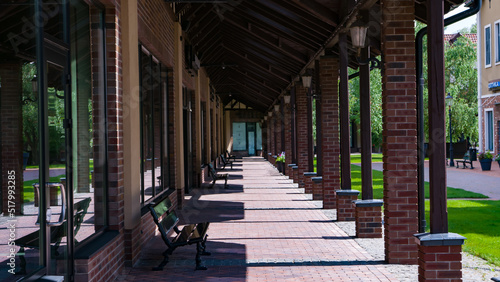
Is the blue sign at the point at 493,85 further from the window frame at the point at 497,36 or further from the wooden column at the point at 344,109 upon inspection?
the wooden column at the point at 344,109

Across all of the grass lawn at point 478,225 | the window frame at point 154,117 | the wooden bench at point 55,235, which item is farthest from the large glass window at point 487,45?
the wooden bench at point 55,235

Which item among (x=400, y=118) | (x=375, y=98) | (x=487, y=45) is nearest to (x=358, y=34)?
(x=400, y=118)

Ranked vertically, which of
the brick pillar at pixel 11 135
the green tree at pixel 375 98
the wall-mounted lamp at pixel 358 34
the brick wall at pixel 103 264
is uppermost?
the green tree at pixel 375 98

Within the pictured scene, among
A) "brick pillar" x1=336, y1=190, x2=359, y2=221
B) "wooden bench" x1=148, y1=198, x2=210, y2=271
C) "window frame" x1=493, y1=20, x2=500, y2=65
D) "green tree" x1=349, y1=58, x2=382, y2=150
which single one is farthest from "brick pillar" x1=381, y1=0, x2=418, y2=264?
"green tree" x1=349, y1=58, x2=382, y2=150

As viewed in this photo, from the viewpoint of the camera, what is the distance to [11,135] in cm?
377

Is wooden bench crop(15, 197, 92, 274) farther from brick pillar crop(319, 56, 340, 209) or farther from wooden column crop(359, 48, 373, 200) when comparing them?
brick pillar crop(319, 56, 340, 209)

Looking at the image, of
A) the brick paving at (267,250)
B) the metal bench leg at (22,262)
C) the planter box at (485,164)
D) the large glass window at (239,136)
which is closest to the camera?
the metal bench leg at (22,262)

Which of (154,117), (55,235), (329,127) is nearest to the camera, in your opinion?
(55,235)

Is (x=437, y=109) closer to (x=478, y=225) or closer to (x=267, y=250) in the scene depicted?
(x=267, y=250)

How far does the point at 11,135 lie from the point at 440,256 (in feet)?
12.9

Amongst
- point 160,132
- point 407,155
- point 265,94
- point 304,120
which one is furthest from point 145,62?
point 265,94

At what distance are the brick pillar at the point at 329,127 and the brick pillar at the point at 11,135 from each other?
A: 8398mm

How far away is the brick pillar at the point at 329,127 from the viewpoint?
1173 cm

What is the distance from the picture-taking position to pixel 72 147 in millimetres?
5309
